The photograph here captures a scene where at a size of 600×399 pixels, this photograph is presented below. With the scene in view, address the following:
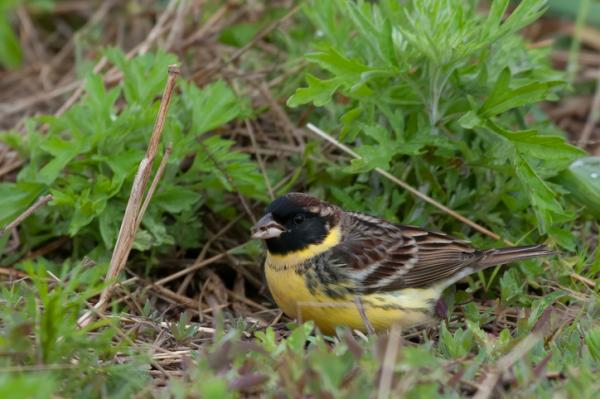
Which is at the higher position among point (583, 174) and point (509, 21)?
point (509, 21)

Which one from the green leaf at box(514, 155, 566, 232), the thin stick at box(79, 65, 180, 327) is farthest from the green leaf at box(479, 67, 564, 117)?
the thin stick at box(79, 65, 180, 327)

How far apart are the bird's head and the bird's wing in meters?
0.14

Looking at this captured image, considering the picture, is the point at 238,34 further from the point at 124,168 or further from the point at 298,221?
the point at 298,221

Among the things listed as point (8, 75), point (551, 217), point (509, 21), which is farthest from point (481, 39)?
point (8, 75)

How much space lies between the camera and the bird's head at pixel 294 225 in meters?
5.09

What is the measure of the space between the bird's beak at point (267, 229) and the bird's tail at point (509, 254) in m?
1.10

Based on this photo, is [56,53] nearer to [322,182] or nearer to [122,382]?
[322,182]

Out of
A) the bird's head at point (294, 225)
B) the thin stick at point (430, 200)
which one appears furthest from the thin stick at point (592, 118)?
the bird's head at point (294, 225)

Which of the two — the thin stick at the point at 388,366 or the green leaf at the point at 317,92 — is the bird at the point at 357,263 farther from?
the thin stick at the point at 388,366

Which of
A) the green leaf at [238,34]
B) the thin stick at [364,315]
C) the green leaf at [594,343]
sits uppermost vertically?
the green leaf at [238,34]

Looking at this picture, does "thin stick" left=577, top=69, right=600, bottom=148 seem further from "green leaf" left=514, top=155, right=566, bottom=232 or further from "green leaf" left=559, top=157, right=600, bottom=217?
"green leaf" left=514, top=155, right=566, bottom=232

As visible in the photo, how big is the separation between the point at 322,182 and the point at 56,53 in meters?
4.04

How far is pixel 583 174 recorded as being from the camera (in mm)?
5734

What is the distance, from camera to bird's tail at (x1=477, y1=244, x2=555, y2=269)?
16.9 feet
